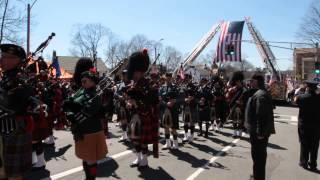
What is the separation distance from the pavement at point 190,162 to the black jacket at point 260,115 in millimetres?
1300

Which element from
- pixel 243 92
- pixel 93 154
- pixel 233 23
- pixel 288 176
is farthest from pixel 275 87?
pixel 93 154

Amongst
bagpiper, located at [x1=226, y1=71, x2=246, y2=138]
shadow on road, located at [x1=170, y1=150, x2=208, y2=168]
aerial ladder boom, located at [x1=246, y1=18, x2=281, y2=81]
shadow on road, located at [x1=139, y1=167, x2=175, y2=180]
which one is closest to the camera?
shadow on road, located at [x1=139, y1=167, x2=175, y2=180]

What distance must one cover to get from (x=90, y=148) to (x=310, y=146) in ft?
15.2

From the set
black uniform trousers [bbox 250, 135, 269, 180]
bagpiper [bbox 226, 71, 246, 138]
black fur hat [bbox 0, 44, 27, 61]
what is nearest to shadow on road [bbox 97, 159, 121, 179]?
black uniform trousers [bbox 250, 135, 269, 180]

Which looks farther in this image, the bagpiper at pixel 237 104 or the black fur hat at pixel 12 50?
the bagpiper at pixel 237 104

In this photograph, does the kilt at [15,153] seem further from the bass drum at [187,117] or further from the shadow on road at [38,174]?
the bass drum at [187,117]

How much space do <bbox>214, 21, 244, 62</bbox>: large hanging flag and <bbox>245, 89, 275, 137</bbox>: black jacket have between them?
22.8 m

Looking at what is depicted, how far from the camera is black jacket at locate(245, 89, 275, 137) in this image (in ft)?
21.3

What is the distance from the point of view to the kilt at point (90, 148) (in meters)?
5.89

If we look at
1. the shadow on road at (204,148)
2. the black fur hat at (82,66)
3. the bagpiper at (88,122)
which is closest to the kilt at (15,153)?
the bagpiper at (88,122)

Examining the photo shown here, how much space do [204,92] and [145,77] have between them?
4.90m

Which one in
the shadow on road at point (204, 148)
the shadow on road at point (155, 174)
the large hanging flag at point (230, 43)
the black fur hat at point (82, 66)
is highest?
the large hanging flag at point (230, 43)

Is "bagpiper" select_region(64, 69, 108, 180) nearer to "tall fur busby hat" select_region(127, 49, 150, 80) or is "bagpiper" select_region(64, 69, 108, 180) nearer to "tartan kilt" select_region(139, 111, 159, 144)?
"tartan kilt" select_region(139, 111, 159, 144)

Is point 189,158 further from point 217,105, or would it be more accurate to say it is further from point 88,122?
point 217,105
